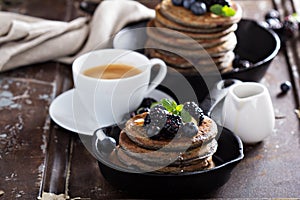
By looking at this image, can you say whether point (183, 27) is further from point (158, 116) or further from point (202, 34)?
point (158, 116)

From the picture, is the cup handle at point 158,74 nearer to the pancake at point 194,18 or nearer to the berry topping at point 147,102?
the berry topping at point 147,102

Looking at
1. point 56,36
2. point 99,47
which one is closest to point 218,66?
point 99,47

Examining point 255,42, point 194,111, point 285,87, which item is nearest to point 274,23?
point 255,42

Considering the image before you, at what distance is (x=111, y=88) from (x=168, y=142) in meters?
0.35

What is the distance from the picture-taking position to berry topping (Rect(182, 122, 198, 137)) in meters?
1.35

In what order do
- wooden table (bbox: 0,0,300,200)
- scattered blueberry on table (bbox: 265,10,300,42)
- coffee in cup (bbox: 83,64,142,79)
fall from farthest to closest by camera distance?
scattered blueberry on table (bbox: 265,10,300,42) → coffee in cup (bbox: 83,64,142,79) → wooden table (bbox: 0,0,300,200)

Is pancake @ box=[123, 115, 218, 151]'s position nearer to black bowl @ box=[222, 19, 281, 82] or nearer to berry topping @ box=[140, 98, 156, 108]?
berry topping @ box=[140, 98, 156, 108]

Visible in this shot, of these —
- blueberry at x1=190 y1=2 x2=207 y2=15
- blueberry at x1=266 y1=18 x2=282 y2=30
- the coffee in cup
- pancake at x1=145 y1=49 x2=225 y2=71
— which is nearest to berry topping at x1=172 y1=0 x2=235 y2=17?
blueberry at x1=190 y1=2 x2=207 y2=15

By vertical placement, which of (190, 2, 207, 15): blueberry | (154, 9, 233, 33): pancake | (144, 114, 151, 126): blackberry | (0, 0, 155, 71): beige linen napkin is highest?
(190, 2, 207, 15): blueberry

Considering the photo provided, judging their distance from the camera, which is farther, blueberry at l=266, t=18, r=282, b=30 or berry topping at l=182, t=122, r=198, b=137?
blueberry at l=266, t=18, r=282, b=30

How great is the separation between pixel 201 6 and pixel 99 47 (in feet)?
1.39

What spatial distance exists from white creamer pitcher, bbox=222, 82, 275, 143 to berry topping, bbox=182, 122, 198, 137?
0.26 metres

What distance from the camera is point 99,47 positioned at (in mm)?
2061

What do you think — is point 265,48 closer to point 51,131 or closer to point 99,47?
point 99,47
